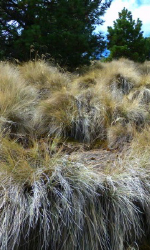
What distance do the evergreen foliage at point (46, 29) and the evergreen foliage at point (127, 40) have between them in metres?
1.97

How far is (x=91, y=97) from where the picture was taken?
531cm

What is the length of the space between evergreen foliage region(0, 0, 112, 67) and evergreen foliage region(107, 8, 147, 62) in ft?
6.46

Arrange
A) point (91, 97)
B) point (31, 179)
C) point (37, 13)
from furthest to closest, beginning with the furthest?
1. point (37, 13)
2. point (91, 97)
3. point (31, 179)

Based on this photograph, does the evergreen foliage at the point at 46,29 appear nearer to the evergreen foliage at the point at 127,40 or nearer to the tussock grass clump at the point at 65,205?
the evergreen foliage at the point at 127,40

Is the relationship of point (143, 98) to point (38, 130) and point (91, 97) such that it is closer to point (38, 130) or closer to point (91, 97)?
point (91, 97)

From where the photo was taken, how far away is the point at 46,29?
20.7 ft

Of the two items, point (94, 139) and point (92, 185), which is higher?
point (94, 139)

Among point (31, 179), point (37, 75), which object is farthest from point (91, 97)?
point (31, 179)

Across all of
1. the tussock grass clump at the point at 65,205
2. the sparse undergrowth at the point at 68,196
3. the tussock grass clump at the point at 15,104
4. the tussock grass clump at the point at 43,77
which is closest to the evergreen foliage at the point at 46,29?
the tussock grass clump at the point at 43,77

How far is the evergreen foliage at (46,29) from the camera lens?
6117mm

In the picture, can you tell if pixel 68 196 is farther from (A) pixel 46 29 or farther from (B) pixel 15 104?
(A) pixel 46 29

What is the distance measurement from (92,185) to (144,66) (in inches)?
261

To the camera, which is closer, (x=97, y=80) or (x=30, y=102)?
(x=30, y=102)

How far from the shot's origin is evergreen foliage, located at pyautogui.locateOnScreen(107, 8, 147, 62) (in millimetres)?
8539
